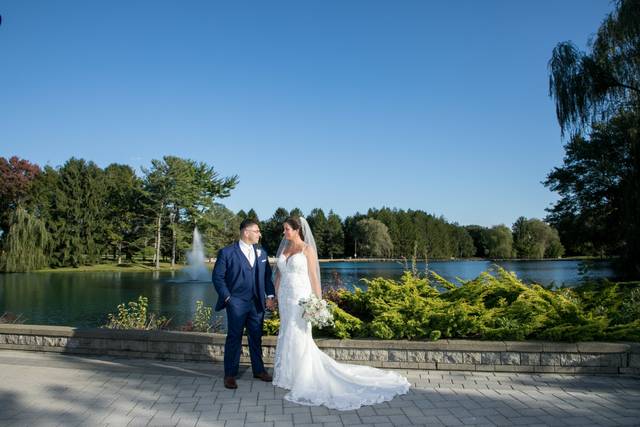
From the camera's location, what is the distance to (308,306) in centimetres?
554

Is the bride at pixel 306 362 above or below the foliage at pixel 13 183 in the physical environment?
below

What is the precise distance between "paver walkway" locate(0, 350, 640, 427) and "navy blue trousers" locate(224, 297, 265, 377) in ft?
0.78

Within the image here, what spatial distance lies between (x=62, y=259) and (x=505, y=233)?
235ft

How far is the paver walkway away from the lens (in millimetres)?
4359

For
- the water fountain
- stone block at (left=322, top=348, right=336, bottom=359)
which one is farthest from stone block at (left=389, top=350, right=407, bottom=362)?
the water fountain

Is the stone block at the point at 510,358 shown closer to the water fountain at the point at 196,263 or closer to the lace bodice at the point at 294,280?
the lace bodice at the point at 294,280

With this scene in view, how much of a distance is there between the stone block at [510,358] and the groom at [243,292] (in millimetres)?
3091

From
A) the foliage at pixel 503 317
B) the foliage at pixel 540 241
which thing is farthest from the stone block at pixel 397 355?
the foliage at pixel 540 241

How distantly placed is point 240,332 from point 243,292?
498 mm

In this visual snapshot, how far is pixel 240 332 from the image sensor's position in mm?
5664

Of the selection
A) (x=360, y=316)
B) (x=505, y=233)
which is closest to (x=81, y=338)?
(x=360, y=316)

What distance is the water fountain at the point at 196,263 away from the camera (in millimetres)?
40469

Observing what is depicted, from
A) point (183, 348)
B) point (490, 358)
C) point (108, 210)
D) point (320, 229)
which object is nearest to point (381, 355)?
point (490, 358)

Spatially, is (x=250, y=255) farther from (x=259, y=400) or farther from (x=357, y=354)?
(x=357, y=354)
